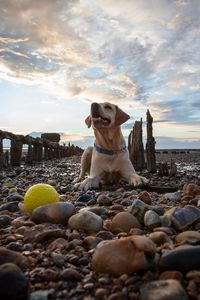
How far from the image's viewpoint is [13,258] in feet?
7.20

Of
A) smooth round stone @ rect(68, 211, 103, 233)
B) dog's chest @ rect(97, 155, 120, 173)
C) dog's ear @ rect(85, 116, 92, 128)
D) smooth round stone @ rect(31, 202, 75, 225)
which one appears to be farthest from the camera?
dog's ear @ rect(85, 116, 92, 128)

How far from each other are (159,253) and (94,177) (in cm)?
461

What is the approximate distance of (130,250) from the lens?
2135 mm

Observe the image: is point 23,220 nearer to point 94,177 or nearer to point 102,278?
point 102,278

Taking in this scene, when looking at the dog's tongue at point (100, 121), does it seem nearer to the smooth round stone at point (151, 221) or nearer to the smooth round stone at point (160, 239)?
the smooth round stone at point (151, 221)

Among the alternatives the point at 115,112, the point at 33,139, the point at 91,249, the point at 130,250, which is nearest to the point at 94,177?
the point at 115,112

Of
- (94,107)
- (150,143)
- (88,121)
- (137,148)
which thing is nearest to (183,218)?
(94,107)

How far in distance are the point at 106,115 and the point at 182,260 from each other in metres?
5.05

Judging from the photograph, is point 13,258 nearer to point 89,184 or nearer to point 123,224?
point 123,224

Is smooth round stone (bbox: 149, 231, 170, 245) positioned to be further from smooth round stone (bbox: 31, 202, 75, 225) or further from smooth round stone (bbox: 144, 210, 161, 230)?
smooth round stone (bbox: 31, 202, 75, 225)

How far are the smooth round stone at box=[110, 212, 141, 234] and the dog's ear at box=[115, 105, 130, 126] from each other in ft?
13.8

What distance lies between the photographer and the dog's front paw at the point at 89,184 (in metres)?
6.54

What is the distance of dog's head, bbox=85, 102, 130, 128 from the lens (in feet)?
22.5

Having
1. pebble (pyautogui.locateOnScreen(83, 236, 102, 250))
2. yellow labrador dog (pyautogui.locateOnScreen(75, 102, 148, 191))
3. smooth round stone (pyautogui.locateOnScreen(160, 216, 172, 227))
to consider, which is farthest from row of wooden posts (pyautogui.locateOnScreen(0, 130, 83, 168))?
pebble (pyautogui.locateOnScreen(83, 236, 102, 250))
